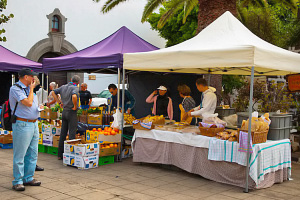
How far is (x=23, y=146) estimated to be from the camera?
5250 millimetres

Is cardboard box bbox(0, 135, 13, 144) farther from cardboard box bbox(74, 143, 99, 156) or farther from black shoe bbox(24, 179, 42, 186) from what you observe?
black shoe bbox(24, 179, 42, 186)

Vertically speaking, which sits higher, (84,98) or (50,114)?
(84,98)

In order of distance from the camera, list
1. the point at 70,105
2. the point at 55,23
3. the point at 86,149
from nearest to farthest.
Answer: the point at 86,149 → the point at 70,105 → the point at 55,23

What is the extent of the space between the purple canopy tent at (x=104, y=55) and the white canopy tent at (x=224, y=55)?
1.79ft

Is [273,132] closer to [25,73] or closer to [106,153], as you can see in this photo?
[106,153]

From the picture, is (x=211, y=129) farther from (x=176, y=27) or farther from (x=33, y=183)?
(x=176, y=27)

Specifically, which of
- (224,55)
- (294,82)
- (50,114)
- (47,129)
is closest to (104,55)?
(50,114)

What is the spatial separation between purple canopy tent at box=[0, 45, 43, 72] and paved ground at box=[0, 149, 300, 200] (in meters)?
4.45

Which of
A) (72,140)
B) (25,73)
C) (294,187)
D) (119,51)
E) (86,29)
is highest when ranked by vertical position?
(86,29)

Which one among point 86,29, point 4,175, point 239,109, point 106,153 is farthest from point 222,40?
point 86,29

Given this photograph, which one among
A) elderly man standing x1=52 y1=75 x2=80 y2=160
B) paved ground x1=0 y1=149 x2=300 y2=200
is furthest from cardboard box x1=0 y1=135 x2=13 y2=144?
elderly man standing x1=52 y1=75 x2=80 y2=160

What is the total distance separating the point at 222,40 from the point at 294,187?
285cm

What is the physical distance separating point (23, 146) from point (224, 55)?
343cm

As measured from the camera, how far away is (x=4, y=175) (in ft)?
20.6
